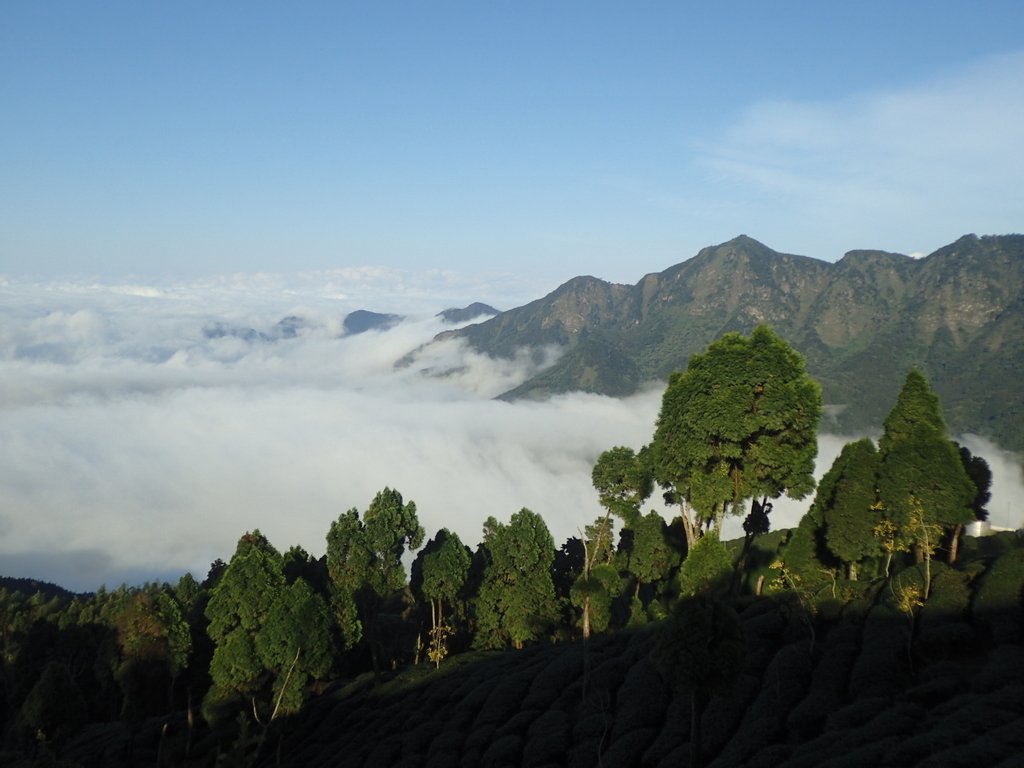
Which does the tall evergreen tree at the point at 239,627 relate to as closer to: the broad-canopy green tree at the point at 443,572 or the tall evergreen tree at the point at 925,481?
the broad-canopy green tree at the point at 443,572

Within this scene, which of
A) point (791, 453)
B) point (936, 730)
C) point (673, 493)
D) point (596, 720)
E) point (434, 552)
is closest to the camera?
point (936, 730)

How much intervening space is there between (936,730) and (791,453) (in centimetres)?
2379

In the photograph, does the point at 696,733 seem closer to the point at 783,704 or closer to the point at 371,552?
the point at 783,704

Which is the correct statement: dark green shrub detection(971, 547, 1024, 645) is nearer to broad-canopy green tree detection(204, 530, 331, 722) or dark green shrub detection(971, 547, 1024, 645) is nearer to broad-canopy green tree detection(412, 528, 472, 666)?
broad-canopy green tree detection(204, 530, 331, 722)

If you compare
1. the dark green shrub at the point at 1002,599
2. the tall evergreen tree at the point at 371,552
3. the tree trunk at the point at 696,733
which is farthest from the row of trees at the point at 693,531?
the tree trunk at the point at 696,733

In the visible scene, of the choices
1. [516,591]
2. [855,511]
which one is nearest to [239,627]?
[516,591]

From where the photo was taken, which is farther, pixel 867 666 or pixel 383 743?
pixel 383 743

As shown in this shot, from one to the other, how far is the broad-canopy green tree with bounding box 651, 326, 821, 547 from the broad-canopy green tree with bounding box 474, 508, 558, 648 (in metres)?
18.3

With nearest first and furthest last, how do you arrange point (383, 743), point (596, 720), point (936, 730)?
1. point (936, 730)
2. point (596, 720)
3. point (383, 743)

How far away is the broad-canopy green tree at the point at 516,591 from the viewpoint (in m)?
59.7

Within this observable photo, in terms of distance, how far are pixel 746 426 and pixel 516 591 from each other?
2404 cm

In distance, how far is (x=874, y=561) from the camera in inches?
1687

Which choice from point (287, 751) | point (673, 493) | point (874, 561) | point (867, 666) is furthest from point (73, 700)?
point (874, 561)

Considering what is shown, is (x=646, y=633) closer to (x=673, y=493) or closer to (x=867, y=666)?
(x=673, y=493)
